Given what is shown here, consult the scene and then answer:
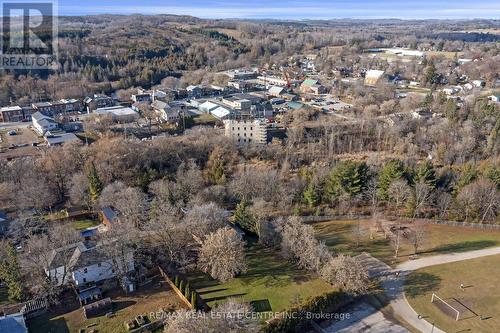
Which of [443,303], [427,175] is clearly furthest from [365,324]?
[427,175]

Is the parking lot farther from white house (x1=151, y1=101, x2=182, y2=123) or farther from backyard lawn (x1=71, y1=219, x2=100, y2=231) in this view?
backyard lawn (x1=71, y1=219, x2=100, y2=231)

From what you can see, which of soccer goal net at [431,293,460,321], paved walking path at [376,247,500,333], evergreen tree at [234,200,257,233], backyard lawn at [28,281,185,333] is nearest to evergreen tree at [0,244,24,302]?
backyard lawn at [28,281,185,333]

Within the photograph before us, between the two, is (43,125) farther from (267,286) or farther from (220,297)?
(267,286)

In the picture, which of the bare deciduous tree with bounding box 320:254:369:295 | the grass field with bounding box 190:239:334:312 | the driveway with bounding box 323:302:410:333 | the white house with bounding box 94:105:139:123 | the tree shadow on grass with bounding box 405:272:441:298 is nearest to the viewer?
the driveway with bounding box 323:302:410:333

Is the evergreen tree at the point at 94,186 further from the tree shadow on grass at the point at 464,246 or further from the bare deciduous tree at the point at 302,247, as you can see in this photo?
the tree shadow on grass at the point at 464,246

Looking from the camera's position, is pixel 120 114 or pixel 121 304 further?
pixel 120 114

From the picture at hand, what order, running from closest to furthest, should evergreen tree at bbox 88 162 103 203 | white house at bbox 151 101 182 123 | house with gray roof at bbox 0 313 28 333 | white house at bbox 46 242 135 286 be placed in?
house with gray roof at bbox 0 313 28 333 → white house at bbox 46 242 135 286 → evergreen tree at bbox 88 162 103 203 → white house at bbox 151 101 182 123

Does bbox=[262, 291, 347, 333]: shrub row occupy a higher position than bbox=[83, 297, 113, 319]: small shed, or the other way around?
bbox=[262, 291, 347, 333]: shrub row

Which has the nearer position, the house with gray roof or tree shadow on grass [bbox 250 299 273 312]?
the house with gray roof

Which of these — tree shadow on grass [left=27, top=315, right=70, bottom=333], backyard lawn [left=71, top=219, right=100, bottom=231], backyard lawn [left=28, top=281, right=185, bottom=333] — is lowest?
tree shadow on grass [left=27, top=315, right=70, bottom=333]
